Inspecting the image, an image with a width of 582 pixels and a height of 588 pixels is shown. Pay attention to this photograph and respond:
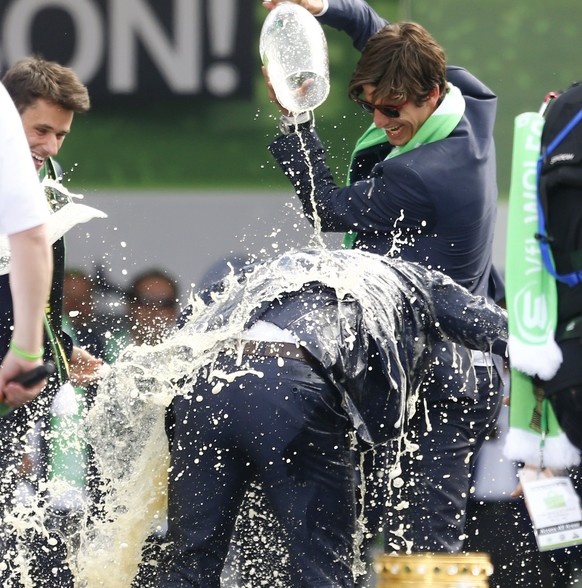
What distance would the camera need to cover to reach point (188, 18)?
6.65 m

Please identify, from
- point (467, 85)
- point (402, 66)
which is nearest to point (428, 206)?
point (402, 66)

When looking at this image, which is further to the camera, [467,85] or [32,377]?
[467,85]

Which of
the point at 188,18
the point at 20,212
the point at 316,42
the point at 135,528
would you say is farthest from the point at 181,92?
the point at 20,212

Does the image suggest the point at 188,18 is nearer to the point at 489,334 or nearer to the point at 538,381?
the point at 489,334

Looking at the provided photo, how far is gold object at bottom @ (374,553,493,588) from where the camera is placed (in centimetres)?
389

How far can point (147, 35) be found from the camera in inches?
262

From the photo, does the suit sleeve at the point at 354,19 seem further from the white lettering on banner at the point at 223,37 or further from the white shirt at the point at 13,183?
the white shirt at the point at 13,183

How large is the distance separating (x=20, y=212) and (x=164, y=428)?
3.17 ft

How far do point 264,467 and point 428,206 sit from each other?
3.72 ft

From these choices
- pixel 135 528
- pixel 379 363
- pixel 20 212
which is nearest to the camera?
pixel 20 212

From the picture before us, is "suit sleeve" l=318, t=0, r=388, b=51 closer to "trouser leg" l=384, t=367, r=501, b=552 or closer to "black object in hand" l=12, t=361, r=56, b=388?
"trouser leg" l=384, t=367, r=501, b=552

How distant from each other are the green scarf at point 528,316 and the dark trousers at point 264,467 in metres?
0.54

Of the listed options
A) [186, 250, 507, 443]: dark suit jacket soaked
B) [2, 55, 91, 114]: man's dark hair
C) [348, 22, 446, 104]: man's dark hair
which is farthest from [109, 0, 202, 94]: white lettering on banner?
[186, 250, 507, 443]: dark suit jacket soaked

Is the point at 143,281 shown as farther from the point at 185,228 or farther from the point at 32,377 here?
the point at 32,377
